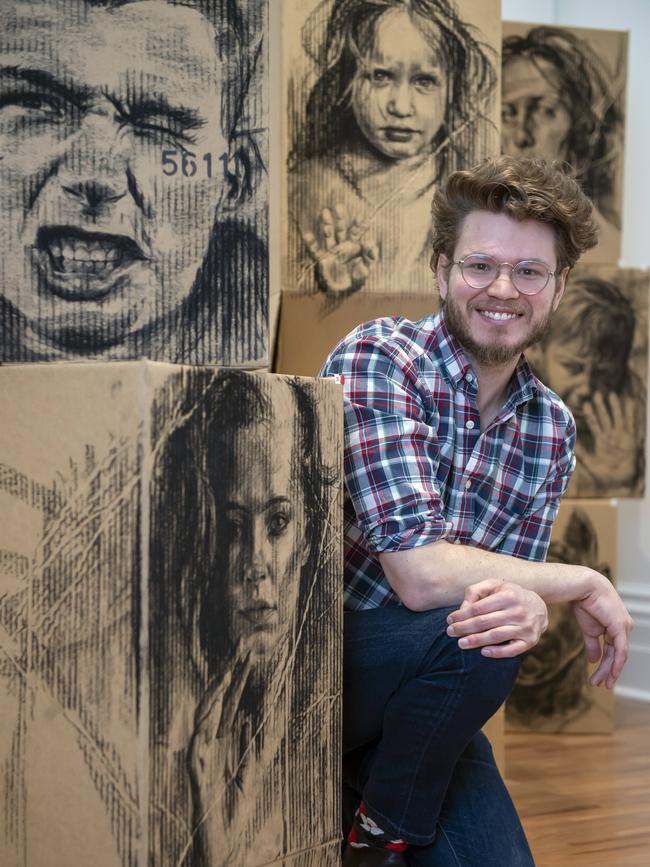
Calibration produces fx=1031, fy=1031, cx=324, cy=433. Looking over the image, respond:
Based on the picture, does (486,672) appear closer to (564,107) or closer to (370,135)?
(370,135)

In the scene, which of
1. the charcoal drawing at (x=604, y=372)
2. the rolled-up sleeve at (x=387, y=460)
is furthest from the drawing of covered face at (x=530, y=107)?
the rolled-up sleeve at (x=387, y=460)

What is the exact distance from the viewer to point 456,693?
1.06 metres

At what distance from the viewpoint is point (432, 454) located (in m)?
1.18

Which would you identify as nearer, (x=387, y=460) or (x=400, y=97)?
(x=387, y=460)

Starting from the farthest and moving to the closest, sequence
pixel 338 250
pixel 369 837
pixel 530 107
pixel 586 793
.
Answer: pixel 530 107
pixel 586 793
pixel 338 250
pixel 369 837

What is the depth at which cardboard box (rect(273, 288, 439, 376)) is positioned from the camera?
158 centimetres

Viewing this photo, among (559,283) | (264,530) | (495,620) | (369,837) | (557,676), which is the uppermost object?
(559,283)

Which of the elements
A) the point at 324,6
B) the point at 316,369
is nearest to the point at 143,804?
the point at 316,369

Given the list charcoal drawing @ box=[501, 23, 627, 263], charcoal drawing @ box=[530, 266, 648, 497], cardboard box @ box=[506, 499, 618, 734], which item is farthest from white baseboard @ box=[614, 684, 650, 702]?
charcoal drawing @ box=[501, 23, 627, 263]

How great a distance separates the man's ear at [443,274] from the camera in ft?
4.24

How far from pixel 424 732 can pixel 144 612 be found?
39 centimetres

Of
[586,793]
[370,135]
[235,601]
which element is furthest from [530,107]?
[235,601]

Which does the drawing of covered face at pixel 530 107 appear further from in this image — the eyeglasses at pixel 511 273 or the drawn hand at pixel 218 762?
the drawn hand at pixel 218 762

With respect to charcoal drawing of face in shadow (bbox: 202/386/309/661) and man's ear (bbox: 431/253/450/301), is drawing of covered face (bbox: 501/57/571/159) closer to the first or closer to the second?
man's ear (bbox: 431/253/450/301)
